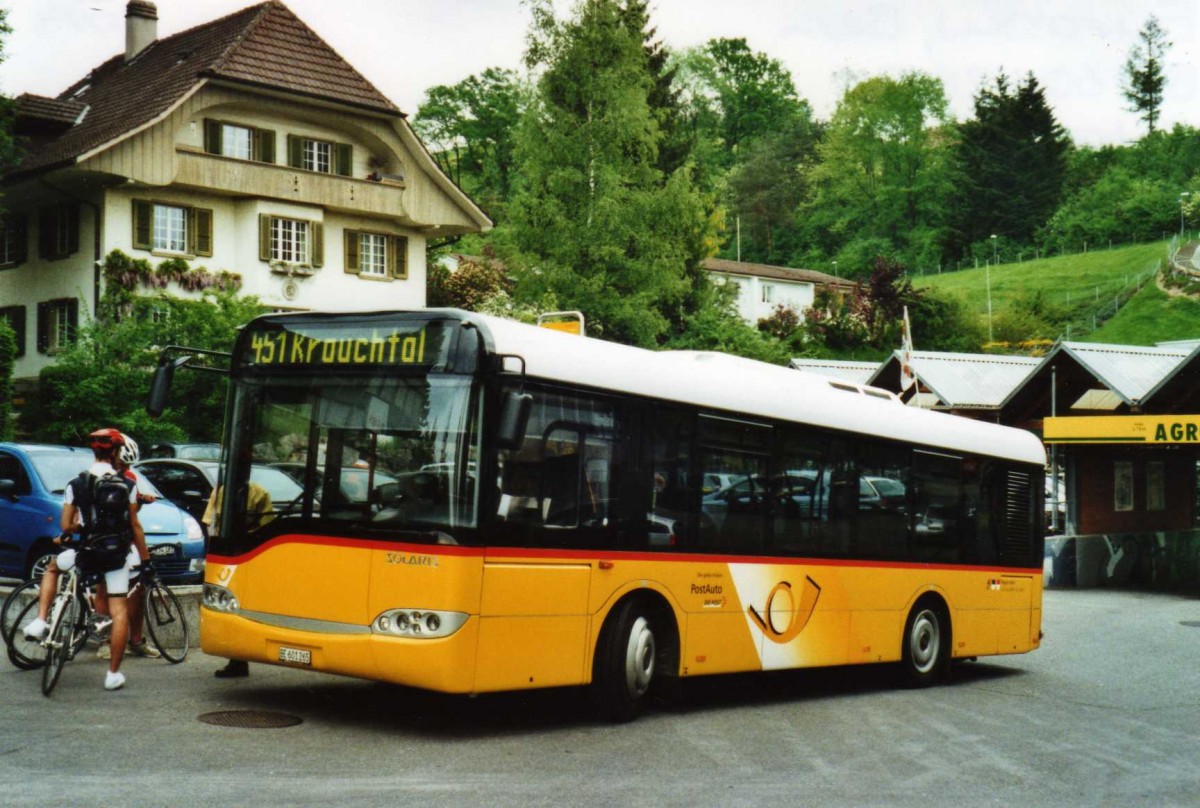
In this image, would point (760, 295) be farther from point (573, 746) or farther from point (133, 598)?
point (573, 746)

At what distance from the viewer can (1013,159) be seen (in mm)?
102625

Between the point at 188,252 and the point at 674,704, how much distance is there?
105ft

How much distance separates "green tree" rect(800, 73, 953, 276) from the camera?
111m

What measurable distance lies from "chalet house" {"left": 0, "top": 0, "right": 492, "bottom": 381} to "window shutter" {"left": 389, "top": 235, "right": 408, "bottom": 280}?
0.14 ft

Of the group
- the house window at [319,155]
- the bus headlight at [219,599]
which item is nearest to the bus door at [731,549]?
the bus headlight at [219,599]

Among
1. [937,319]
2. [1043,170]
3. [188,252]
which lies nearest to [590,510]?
[188,252]

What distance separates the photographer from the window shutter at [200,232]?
41031 millimetres

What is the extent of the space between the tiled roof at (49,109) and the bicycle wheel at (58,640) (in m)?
35.0

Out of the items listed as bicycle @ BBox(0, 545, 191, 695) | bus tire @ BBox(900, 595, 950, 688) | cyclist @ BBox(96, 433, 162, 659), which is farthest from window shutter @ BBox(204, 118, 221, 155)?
bus tire @ BBox(900, 595, 950, 688)

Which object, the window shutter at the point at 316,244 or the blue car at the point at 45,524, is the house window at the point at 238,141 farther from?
the blue car at the point at 45,524

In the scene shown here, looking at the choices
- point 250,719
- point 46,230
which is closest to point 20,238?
point 46,230

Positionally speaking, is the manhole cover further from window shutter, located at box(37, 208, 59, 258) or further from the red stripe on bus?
window shutter, located at box(37, 208, 59, 258)

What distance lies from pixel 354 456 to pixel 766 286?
78.8 m

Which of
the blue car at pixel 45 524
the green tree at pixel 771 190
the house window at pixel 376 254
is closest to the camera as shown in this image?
the blue car at pixel 45 524
